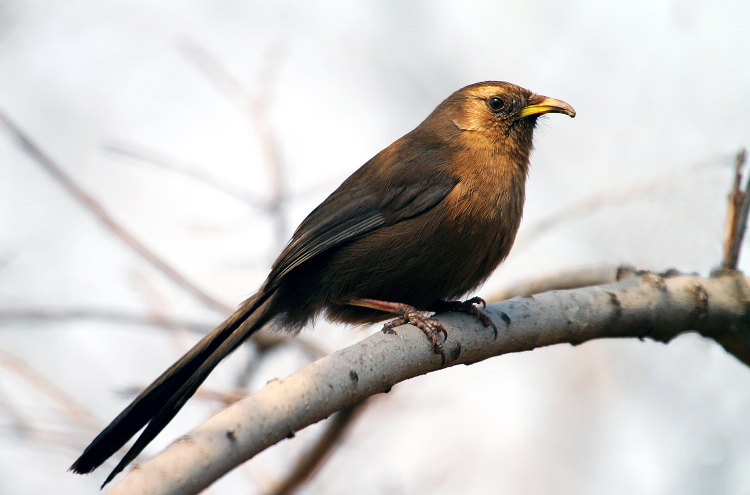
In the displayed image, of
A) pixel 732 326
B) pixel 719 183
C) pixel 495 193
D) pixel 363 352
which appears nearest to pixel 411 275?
pixel 495 193

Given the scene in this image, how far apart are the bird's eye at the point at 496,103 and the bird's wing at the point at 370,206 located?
20.8 inches

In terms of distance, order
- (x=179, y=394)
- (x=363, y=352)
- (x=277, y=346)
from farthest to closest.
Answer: (x=277, y=346) → (x=179, y=394) → (x=363, y=352)

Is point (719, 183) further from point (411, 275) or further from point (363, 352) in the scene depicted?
point (363, 352)

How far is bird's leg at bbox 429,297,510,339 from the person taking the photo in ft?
11.2

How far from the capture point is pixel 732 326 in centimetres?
368

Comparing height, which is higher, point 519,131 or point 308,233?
point 519,131

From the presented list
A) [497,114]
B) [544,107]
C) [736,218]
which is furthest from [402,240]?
[736,218]

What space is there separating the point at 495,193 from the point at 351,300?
0.90 metres

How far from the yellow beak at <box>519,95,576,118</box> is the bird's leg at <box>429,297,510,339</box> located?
126cm

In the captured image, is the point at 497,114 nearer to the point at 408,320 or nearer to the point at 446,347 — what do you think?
the point at 408,320

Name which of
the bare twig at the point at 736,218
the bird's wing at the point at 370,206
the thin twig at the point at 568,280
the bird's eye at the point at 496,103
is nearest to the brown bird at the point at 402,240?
the bird's wing at the point at 370,206

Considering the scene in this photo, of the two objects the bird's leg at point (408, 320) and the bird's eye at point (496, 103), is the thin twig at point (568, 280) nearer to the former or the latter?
the bird's leg at point (408, 320)

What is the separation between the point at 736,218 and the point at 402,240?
5.13 feet

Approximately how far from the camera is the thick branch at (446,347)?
2.19 metres
